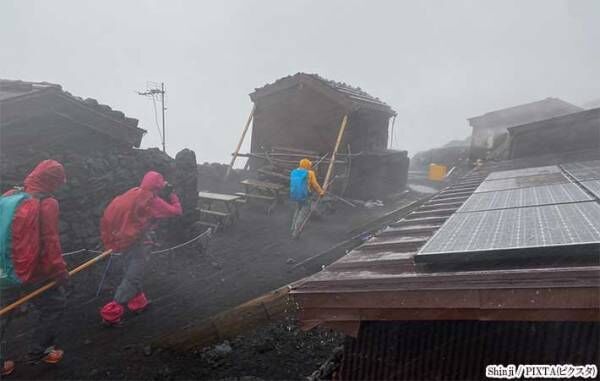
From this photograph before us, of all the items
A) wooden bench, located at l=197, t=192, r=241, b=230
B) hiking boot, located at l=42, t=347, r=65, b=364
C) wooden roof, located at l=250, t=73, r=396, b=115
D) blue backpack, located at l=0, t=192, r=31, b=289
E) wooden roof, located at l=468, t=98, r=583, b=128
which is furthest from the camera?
wooden roof, located at l=468, t=98, r=583, b=128

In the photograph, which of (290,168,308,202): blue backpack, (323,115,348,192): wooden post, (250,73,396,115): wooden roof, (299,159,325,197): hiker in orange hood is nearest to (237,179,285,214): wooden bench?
(323,115,348,192): wooden post

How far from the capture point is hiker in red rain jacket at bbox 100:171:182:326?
22.5 ft

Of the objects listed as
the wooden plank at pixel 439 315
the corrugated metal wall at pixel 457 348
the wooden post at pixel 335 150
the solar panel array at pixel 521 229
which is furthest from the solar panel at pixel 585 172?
the wooden post at pixel 335 150

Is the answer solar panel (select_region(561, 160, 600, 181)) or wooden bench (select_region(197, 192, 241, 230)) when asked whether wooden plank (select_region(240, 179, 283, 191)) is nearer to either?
wooden bench (select_region(197, 192, 241, 230))

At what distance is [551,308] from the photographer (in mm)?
1922

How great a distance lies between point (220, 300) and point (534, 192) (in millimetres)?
5851

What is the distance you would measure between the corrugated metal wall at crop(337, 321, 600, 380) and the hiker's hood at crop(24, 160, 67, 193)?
464 cm

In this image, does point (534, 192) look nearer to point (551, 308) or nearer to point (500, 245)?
point (500, 245)

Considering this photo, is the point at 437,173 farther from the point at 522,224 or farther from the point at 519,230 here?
the point at 519,230

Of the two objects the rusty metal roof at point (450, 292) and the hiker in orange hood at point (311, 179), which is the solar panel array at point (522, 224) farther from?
the hiker in orange hood at point (311, 179)

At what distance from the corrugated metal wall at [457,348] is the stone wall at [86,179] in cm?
768

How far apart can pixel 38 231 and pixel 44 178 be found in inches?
29.0

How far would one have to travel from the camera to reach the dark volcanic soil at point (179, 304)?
5.41 meters

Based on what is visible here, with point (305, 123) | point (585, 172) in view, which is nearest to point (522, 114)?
point (305, 123)
